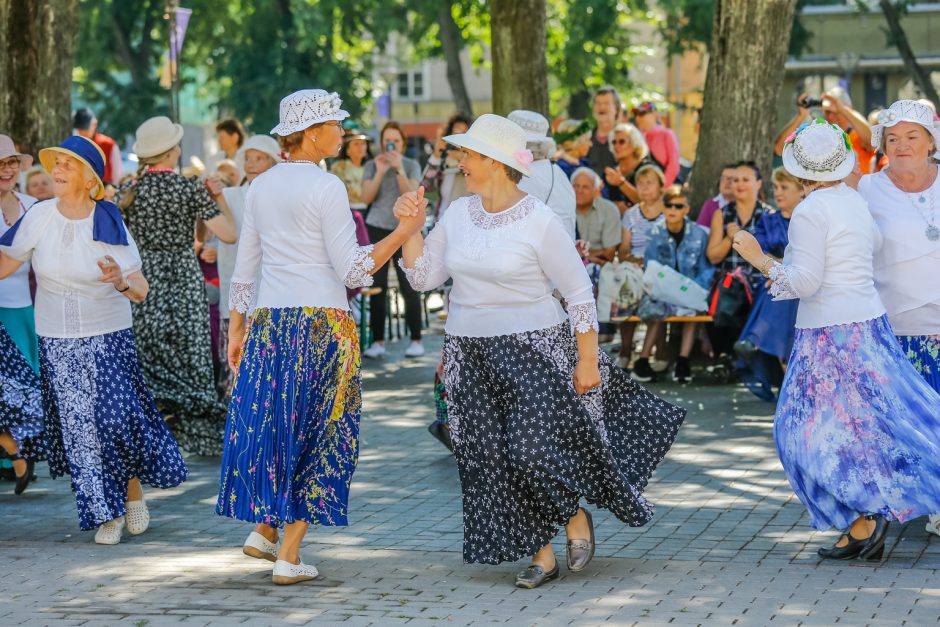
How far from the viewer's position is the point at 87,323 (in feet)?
25.9

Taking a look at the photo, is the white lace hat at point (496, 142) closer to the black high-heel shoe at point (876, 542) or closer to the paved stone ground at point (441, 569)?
the paved stone ground at point (441, 569)

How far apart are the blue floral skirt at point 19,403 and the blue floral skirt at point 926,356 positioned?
184 inches

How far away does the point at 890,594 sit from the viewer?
634cm

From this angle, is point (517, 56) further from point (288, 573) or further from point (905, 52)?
point (905, 52)

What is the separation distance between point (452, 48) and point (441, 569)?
32506mm

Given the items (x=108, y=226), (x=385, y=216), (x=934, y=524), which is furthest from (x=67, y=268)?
(x=385, y=216)

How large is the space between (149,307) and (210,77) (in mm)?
35211

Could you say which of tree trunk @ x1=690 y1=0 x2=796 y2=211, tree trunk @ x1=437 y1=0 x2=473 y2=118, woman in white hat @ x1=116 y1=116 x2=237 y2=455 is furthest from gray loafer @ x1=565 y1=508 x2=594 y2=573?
tree trunk @ x1=437 y1=0 x2=473 y2=118

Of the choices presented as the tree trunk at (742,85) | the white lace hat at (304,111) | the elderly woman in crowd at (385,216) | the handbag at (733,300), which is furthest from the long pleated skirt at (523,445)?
the tree trunk at (742,85)

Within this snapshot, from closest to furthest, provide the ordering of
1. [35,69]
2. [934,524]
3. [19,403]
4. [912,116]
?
[934,524], [912,116], [19,403], [35,69]

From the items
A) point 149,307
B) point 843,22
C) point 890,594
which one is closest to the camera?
point 890,594

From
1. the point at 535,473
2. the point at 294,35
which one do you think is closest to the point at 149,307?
the point at 535,473

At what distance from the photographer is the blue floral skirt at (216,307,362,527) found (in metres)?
6.75

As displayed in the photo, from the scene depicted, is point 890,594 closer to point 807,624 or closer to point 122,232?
point 807,624
